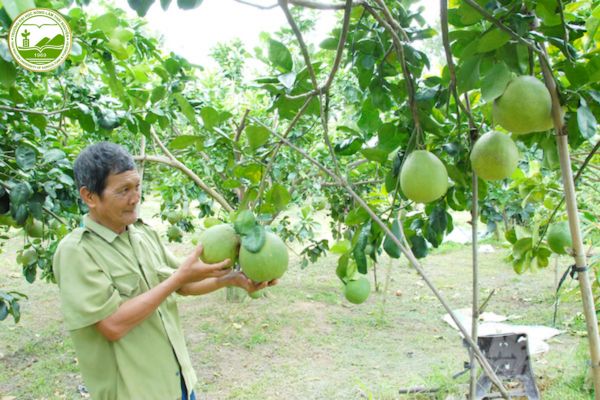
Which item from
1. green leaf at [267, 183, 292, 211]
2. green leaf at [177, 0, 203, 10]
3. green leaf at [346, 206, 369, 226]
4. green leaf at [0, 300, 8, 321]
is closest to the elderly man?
green leaf at [267, 183, 292, 211]

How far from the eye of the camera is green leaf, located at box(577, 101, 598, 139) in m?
0.95

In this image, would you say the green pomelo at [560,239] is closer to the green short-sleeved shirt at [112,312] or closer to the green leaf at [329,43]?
the green leaf at [329,43]

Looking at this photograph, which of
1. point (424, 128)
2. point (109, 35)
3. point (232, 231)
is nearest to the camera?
point (232, 231)

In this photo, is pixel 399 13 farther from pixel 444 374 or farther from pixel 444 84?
pixel 444 374

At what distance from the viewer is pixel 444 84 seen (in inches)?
50.1

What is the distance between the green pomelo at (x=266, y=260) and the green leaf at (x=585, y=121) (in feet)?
2.24

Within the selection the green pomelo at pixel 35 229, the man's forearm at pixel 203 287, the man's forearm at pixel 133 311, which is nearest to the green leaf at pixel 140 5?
the man's forearm at pixel 133 311

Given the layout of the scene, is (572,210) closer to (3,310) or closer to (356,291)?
(356,291)

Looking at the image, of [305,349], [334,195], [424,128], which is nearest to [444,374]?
[305,349]

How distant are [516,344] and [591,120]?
2.69 meters

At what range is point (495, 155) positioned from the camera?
115 cm

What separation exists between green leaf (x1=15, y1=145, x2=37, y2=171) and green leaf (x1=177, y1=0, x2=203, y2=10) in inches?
57.1

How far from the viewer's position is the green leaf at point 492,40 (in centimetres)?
91

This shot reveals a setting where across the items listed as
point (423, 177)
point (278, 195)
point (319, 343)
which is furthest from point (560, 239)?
point (319, 343)
